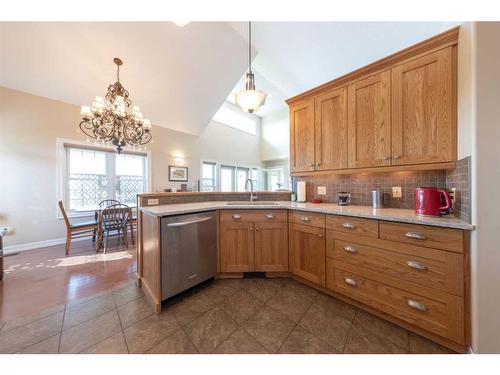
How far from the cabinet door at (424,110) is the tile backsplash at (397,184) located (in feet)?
0.73

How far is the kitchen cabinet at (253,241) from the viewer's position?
202cm

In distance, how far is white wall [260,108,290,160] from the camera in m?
7.32

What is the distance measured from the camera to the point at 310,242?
182cm

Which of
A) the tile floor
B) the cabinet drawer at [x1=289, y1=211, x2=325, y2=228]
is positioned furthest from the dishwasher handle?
the cabinet drawer at [x1=289, y1=211, x2=325, y2=228]

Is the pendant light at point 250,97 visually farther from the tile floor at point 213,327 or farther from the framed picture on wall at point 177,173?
the framed picture on wall at point 177,173

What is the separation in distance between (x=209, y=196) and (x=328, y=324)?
1.93 meters

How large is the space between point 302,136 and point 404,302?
182 centimetres

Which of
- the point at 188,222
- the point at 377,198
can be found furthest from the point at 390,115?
the point at 188,222

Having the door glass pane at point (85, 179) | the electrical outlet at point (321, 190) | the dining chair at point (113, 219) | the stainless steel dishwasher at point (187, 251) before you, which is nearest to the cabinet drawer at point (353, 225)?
the electrical outlet at point (321, 190)

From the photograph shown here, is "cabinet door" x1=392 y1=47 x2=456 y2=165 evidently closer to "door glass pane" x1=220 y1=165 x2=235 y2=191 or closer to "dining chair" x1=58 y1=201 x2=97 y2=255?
"dining chair" x1=58 y1=201 x2=97 y2=255

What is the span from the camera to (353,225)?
4.97 feet

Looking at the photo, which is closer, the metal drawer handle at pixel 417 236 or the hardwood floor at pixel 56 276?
the metal drawer handle at pixel 417 236
